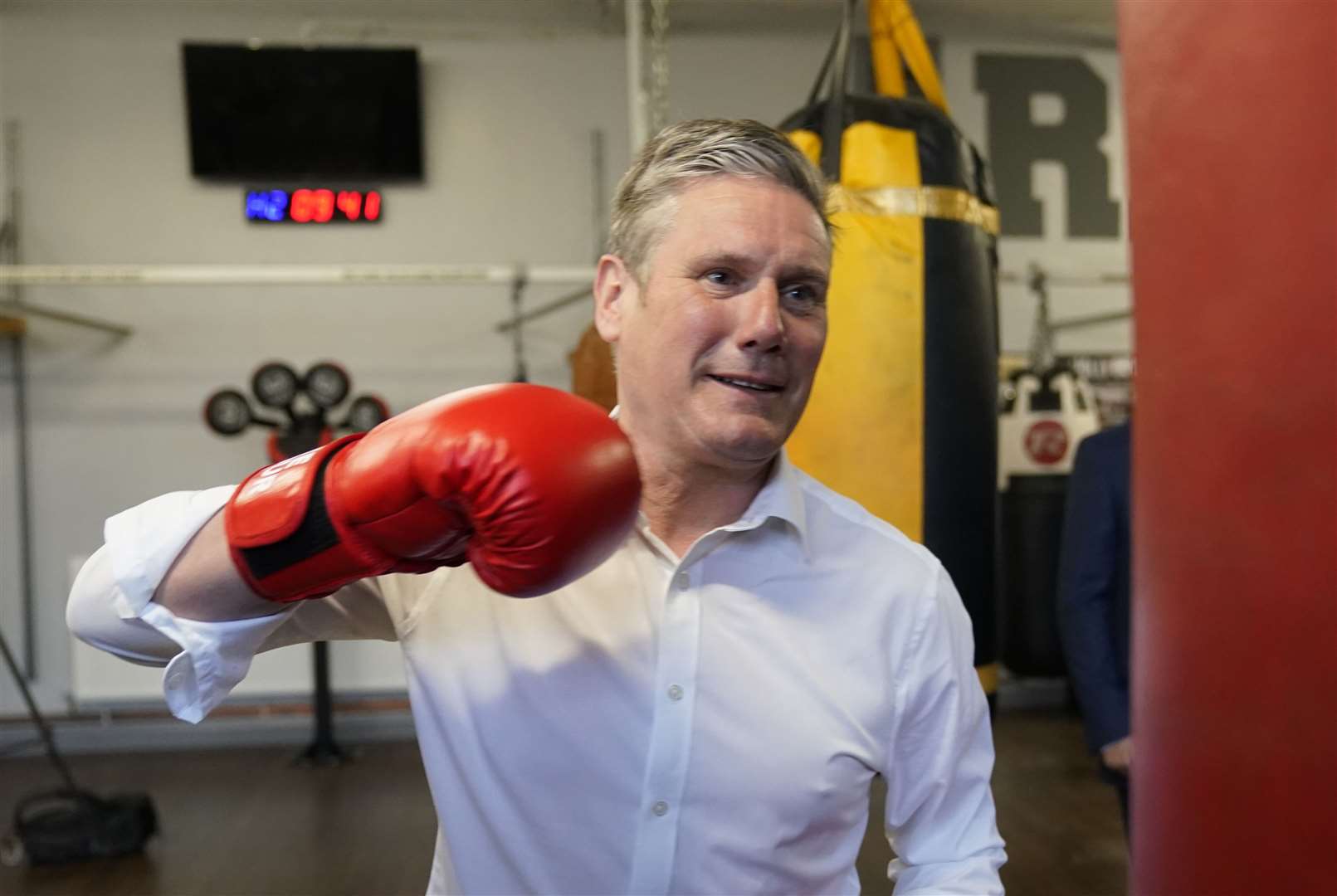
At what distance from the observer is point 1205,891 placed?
3.01 ft

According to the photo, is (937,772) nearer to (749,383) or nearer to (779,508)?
(779,508)

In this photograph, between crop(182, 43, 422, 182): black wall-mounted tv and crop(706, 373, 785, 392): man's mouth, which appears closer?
crop(706, 373, 785, 392): man's mouth

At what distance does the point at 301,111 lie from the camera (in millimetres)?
4461

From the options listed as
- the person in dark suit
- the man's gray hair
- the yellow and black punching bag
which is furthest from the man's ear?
the person in dark suit

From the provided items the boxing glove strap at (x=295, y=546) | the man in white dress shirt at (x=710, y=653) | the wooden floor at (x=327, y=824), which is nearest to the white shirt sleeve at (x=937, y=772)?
the man in white dress shirt at (x=710, y=653)

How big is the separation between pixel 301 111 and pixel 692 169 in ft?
12.6

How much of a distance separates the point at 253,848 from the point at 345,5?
3477 mm

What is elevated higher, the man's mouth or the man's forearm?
the man's mouth

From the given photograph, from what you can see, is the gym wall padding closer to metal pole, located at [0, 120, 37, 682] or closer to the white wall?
the white wall

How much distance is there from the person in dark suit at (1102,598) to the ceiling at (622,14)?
3017 mm

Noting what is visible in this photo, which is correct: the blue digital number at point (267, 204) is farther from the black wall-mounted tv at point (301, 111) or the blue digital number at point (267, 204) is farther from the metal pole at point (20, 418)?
the metal pole at point (20, 418)

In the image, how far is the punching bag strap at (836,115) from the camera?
2006mm

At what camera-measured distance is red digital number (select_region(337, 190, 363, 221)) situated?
455 cm

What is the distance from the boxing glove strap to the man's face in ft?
1.32
